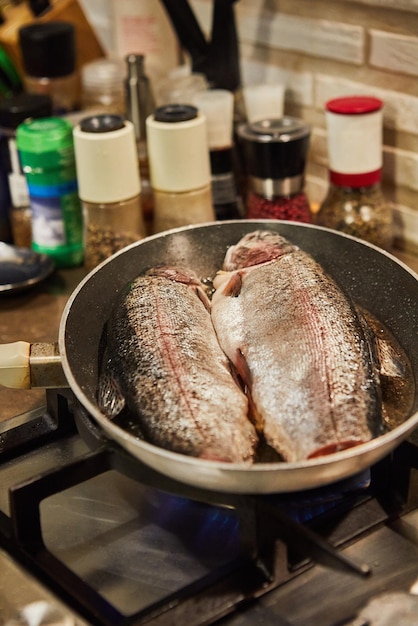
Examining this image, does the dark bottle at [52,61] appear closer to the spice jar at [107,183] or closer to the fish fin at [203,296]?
the spice jar at [107,183]

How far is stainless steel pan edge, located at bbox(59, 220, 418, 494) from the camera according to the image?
60cm

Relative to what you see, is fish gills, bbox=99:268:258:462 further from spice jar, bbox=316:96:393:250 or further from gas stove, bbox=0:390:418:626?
spice jar, bbox=316:96:393:250

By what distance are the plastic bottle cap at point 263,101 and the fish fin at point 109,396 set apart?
1.95 feet

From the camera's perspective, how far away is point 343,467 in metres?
0.61

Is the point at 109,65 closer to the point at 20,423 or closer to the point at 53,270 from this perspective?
the point at 53,270

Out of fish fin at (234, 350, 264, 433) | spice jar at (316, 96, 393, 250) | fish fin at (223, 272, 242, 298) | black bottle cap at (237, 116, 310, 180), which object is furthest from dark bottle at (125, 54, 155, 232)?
fish fin at (234, 350, 264, 433)

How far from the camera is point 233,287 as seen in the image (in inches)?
35.1

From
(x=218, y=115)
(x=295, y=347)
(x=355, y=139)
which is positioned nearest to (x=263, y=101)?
(x=218, y=115)

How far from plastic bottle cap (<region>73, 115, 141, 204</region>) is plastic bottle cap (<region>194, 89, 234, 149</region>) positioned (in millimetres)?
134

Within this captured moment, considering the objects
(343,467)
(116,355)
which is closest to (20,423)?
(116,355)

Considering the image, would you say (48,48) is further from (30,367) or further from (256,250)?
(30,367)

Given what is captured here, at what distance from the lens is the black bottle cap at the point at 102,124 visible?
105cm

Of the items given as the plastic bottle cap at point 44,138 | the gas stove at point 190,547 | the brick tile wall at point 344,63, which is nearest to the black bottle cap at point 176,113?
the plastic bottle cap at point 44,138

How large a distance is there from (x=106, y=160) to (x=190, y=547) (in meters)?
0.54
